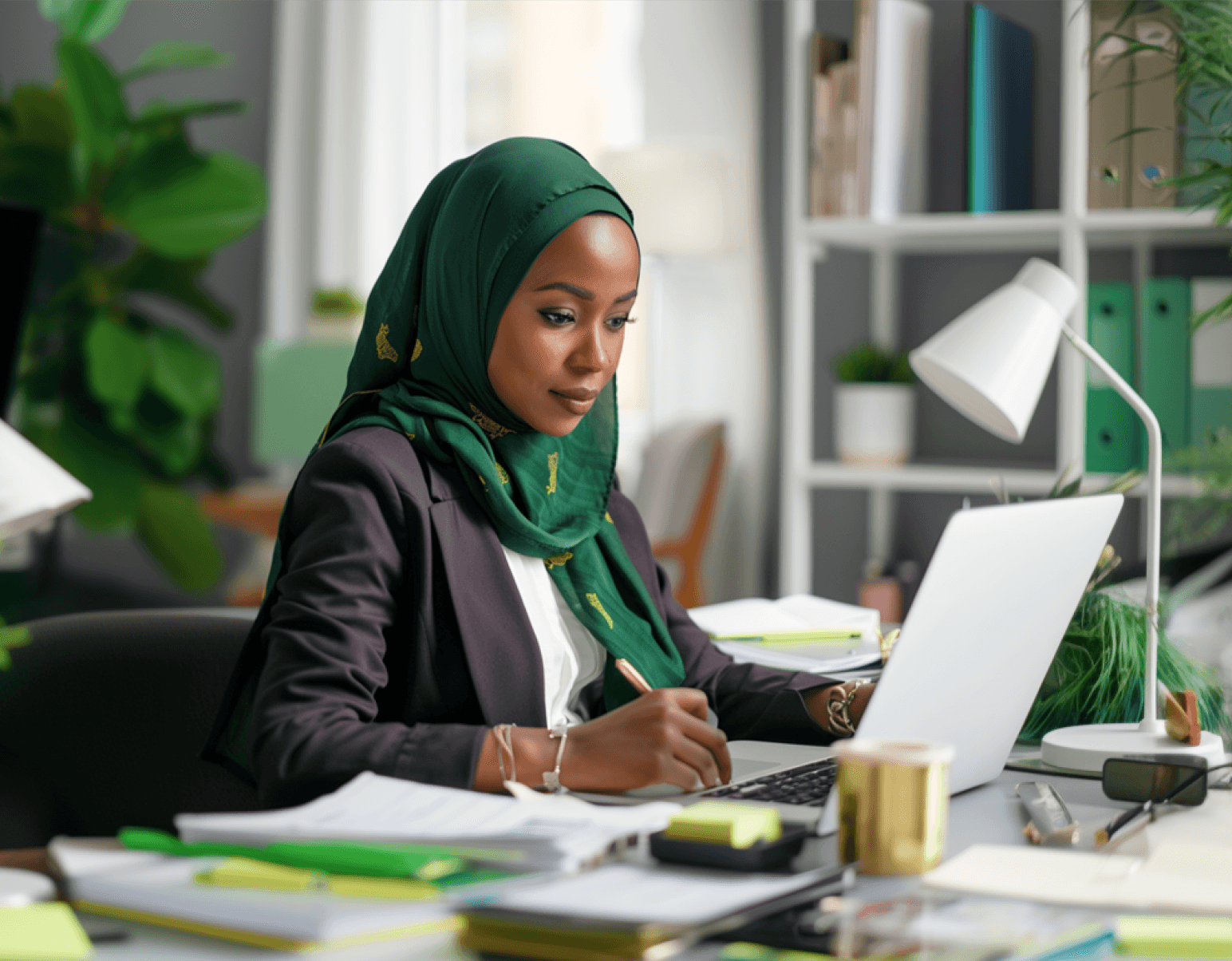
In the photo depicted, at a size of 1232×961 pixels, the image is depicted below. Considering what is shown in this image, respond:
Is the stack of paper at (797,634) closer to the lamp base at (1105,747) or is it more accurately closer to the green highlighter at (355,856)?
the lamp base at (1105,747)

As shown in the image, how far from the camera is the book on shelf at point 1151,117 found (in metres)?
2.51

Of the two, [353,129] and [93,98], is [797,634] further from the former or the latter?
[353,129]

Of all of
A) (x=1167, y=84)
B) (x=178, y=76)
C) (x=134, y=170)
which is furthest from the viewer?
(x=178, y=76)

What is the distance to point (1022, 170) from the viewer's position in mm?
2928

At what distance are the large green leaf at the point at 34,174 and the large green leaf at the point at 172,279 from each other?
0.27 meters

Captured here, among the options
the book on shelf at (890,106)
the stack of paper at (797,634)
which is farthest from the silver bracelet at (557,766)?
the book on shelf at (890,106)

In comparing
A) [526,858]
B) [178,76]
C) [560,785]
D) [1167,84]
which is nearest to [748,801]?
[560,785]

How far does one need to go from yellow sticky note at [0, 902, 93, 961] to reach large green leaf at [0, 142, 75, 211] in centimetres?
356

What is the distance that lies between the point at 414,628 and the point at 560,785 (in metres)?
0.21

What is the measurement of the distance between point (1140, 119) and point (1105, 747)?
175 cm

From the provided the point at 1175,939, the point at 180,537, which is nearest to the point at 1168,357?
the point at 1175,939

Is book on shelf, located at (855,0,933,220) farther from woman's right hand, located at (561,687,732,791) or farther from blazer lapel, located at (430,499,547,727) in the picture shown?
woman's right hand, located at (561,687,732,791)

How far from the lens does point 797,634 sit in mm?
1577

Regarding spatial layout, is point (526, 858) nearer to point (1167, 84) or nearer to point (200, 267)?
point (1167, 84)
